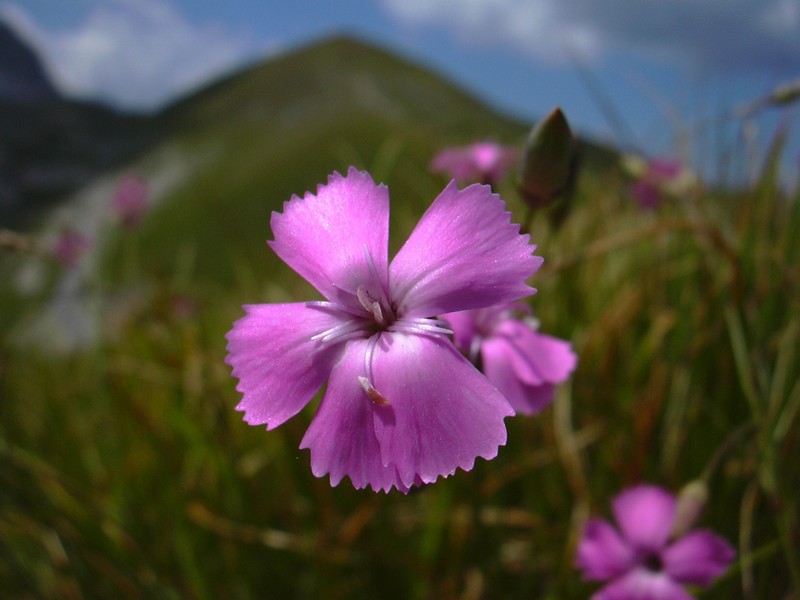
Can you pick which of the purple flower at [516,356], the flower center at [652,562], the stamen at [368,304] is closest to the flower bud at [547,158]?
the purple flower at [516,356]

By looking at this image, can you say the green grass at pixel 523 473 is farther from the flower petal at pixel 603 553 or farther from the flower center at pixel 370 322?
the flower center at pixel 370 322

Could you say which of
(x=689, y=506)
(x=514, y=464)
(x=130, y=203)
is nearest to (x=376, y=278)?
(x=689, y=506)

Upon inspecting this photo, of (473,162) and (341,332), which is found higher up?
(473,162)

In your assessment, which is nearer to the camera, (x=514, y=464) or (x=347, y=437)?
(x=347, y=437)

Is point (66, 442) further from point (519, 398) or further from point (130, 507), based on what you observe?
point (519, 398)

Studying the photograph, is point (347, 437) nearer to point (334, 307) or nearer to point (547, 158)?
point (334, 307)

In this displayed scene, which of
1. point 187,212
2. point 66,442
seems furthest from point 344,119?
point 66,442
